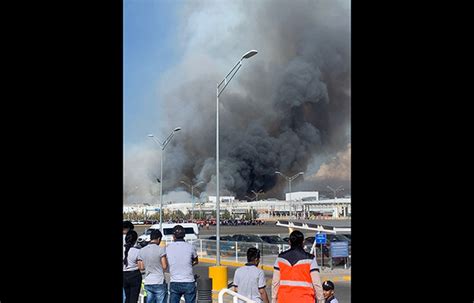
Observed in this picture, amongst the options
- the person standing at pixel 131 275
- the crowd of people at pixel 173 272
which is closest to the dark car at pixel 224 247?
the crowd of people at pixel 173 272

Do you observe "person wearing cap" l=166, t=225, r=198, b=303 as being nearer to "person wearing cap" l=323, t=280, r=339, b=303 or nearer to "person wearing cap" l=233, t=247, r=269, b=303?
"person wearing cap" l=233, t=247, r=269, b=303

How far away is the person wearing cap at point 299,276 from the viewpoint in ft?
16.7

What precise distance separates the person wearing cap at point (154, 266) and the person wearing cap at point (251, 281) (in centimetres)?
134

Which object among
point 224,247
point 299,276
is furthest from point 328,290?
point 224,247

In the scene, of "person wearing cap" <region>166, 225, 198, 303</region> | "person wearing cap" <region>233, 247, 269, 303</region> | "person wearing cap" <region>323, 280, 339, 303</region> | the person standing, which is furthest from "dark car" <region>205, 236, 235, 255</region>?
"person wearing cap" <region>233, 247, 269, 303</region>

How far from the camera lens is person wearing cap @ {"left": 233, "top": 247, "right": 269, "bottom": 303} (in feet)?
18.9

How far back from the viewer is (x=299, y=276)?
5.09 metres

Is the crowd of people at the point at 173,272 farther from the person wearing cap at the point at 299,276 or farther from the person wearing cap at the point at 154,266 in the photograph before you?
the person wearing cap at the point at 299,276

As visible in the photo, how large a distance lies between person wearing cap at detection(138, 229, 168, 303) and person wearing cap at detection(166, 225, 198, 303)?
0.14m

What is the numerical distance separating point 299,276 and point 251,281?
76cm
